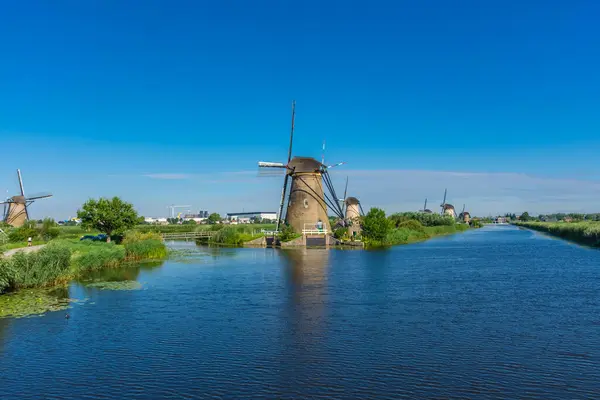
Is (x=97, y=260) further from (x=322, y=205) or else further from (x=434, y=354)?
(x=322, y=205)

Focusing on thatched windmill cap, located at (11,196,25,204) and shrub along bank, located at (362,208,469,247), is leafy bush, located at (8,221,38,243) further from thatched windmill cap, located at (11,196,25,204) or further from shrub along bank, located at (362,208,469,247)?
shrub along bank, located at (362,208,469,247)

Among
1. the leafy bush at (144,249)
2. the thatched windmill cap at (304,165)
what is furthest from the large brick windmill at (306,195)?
the leafy bush at (144,249)

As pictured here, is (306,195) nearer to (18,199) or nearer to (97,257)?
(97,257)

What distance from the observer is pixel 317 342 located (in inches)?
511

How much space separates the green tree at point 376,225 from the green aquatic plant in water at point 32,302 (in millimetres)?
35211

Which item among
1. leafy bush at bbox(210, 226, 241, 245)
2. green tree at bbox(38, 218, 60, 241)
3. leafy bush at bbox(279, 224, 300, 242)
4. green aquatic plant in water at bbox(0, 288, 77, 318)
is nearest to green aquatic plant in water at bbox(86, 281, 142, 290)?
green aquatic plant in water at bbox(0, 288, 77, 318)

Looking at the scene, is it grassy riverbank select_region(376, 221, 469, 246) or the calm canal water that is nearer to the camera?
the calm canal water

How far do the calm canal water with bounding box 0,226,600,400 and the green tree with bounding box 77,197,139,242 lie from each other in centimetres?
2203

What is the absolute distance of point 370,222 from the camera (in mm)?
51844

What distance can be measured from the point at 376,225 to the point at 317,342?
129ft

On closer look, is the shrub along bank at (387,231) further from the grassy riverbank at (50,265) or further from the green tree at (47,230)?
the green tree at (47,230)

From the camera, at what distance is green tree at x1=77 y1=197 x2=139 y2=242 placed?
4294 centimetres

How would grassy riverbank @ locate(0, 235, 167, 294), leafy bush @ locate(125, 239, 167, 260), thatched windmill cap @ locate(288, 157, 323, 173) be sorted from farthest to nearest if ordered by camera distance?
thatched windmill cap @ locate(288, 157, 323, 173) → leafy bush @ locate(125, 239, 167, 260) → grassy riverbank @ locate(0, 235, 167, 294)

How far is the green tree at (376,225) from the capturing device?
51750 mm
